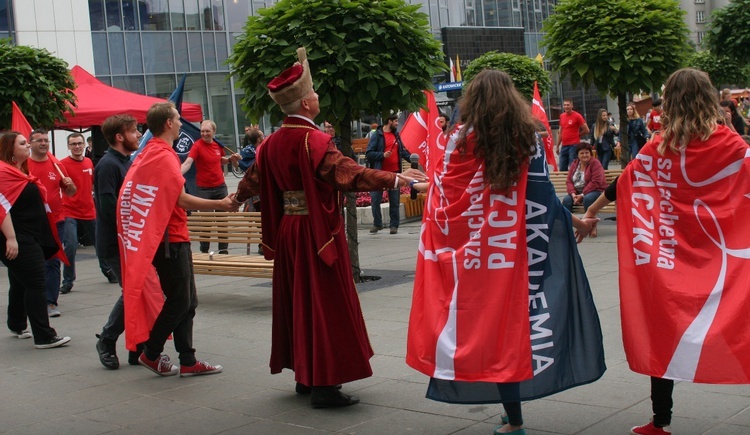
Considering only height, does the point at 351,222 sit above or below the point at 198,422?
above

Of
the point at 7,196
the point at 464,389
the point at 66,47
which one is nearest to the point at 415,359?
the point at 464,389

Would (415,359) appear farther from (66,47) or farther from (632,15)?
(66,47)

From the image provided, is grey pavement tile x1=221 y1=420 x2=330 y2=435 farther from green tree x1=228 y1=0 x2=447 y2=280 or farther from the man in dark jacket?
the man in dark jacket

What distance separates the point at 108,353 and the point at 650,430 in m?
4.13

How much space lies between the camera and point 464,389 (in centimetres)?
466

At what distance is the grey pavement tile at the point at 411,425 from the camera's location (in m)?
5.10

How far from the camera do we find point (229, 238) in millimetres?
10297

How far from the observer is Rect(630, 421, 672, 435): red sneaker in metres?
4.70

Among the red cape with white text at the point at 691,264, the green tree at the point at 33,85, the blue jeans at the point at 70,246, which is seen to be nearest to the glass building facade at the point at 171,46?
the green tree at the point at 33,85

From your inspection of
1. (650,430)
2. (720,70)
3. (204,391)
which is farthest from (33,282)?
(720,70)

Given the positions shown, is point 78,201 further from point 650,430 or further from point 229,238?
point 650,430

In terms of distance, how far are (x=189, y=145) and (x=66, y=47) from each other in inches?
829

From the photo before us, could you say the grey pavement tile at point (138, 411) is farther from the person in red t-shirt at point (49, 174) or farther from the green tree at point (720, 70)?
the green tree at point (720, 70)

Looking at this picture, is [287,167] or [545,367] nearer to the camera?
[545,367]
